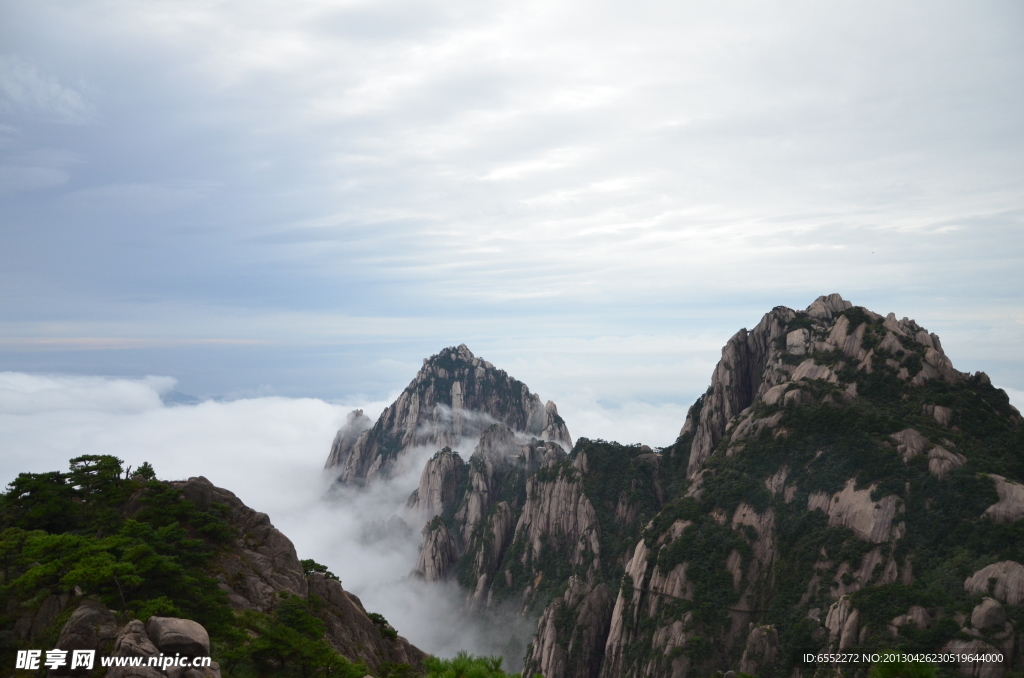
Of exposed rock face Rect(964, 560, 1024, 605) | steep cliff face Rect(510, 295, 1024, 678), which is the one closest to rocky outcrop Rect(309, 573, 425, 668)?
steep cliff face Rect(510, 295, 1024, 678)

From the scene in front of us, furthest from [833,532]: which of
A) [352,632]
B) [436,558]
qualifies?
[436,558]

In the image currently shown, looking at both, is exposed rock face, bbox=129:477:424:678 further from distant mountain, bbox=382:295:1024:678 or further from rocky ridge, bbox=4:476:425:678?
distant mountain, bbox=382:295:1024:678

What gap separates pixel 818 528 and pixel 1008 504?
25630 millimetres

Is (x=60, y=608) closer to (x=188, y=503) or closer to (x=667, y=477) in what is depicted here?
(x=188, y=503)

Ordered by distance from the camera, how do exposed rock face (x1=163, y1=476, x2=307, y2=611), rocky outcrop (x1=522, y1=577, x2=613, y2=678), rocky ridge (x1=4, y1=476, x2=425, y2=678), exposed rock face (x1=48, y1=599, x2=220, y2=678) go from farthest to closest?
rocky outcrop (x1=522, y1=577, x2=613, y2=678) → exposed rock face (x1=163, y1=476, x2=307, y2=611) → rocky ridge (x1=4, y1=476, x2=425, y2=678) → exposed rock face (x1=48, y1=599, x2=220, y2=678)

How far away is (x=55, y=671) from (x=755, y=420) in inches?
4619

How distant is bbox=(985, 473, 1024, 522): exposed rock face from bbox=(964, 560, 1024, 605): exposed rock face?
10.6 m

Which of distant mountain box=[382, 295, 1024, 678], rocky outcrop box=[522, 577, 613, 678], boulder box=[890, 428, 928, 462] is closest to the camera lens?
distant mountain box=[382, 295, 1024, 678]

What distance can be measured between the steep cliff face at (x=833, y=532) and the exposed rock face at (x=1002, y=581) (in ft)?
0.58

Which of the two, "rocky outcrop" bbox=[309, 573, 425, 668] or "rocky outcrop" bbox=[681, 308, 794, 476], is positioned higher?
"rocky outcrop" bbox=[681, 308, 794, 476]

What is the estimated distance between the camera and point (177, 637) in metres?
32.5

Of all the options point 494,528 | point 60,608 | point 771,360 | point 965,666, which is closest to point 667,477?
point 771,360

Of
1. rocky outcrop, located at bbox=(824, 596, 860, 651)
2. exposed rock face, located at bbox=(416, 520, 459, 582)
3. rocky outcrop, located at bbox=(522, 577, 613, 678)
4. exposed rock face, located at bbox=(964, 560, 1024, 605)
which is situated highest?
exposed rock face, located at bbox=(964, 560, 1024, 605)

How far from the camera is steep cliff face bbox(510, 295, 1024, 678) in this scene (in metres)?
75.5
